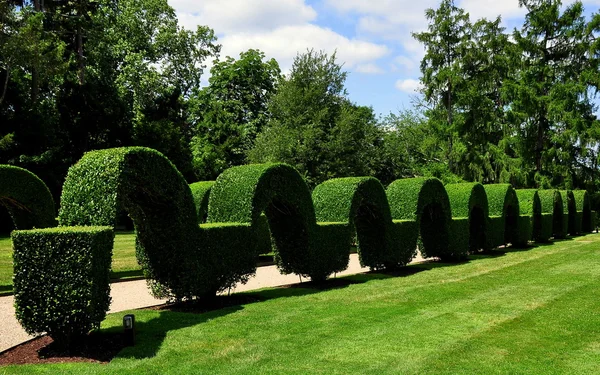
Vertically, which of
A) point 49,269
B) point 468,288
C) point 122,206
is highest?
point 122,206

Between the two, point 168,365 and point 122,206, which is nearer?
point 168,365

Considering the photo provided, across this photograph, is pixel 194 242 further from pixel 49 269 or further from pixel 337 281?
pixel 337 281

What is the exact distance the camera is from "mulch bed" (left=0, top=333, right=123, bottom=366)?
6.66 m

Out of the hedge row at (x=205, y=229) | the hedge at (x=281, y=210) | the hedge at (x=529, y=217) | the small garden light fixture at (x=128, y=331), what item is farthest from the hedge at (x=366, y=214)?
the hedge at (x=529, y=217)

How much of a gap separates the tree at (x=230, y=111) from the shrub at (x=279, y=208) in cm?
2828

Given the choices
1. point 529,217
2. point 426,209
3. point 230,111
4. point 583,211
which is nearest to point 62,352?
point 426,209

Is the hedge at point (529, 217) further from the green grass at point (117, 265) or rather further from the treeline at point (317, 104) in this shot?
the green grass at point (117, 265)

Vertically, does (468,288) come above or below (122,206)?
below

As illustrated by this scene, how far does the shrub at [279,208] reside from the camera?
10977mm

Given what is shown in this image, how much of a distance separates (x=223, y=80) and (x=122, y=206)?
130 ft

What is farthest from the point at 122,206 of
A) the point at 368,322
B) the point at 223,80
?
the point at 223,80

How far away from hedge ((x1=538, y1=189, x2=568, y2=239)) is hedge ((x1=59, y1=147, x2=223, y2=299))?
938 inches

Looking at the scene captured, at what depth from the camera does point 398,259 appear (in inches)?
620

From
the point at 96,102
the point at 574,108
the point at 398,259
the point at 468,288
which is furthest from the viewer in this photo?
the point at 574,108
